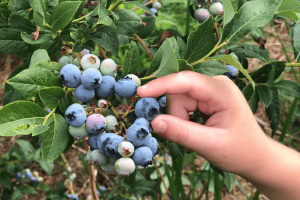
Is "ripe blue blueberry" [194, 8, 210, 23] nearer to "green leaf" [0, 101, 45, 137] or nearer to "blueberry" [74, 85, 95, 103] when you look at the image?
"blueberry" [74, 85, 95, 103]

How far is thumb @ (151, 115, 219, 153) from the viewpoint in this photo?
2.43 feet

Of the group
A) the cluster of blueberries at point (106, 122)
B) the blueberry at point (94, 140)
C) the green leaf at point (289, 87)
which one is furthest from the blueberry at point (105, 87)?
the green leaf at point (289, 87)

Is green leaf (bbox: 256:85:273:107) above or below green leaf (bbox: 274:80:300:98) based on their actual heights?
below

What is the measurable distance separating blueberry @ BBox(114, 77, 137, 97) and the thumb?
0.41ft

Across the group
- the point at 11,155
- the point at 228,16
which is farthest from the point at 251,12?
the point at 11,155

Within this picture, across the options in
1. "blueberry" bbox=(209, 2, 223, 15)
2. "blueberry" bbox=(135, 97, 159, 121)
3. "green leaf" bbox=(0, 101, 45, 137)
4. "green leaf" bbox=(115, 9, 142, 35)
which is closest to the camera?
"green leaf" bbox=(0, 101, 45, 137)

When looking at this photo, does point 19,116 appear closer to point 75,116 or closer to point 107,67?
point 75,116

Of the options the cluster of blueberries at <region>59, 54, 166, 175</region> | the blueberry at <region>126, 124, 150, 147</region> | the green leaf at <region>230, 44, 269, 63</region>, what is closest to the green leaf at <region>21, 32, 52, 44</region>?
the cluster of blueberries at <region>59, 54, 166, 175</region>

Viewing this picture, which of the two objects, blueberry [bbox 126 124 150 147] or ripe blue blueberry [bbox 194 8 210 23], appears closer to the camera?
blueberry [bbox 126 124 150 147]

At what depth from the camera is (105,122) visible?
0.64 metres

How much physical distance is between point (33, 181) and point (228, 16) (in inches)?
67.2

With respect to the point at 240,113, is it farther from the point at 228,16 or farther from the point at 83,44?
the point at 83,44

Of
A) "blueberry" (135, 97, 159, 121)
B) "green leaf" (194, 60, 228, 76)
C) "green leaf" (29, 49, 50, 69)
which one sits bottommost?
"blueberry" (135, 97, 159, 121)

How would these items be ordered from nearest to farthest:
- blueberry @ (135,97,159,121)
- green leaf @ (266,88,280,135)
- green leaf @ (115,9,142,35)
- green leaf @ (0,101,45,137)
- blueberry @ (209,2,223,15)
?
green leaf @ (0,101,45,137)
blueberry @ (135,97,159,121)
green leaf @ (115,9,142,35)
blueberry @ (209,2,223,15)
green leaf @ (266,88,280,135)
